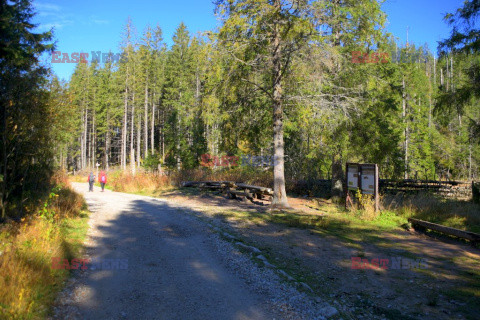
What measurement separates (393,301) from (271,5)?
11.3 m

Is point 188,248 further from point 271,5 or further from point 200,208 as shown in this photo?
point 271,5

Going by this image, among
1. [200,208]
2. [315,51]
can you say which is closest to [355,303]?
[200,208]

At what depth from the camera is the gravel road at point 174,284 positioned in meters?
4.46

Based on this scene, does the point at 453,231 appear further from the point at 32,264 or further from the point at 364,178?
the point at 32,264

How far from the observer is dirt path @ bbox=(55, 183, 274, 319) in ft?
14.6

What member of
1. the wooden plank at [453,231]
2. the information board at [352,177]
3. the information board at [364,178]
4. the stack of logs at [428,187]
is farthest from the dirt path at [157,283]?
the stack of logs at [428,187]

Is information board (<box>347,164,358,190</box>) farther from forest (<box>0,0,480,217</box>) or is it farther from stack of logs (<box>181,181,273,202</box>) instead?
stack of logs (<box>181,181,273,202</box>)

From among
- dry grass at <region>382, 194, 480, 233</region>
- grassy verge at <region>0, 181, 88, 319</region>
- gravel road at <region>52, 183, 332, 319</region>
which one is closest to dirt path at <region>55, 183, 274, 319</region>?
gravel road at <region>52, 183, 332, 319</region>

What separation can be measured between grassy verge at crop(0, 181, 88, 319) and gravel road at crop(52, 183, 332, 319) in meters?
0.23

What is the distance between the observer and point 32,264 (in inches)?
203

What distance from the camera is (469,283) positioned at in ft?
19.2

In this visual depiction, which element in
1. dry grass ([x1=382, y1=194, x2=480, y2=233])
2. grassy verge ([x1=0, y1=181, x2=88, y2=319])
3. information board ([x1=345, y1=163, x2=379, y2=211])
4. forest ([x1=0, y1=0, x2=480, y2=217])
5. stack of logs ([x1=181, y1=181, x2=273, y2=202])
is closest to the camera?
grassy verge ([x1=0, y1=181, x2=88, y2=319])

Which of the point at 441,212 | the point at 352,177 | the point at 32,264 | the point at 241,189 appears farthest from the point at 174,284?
the point at 241,189

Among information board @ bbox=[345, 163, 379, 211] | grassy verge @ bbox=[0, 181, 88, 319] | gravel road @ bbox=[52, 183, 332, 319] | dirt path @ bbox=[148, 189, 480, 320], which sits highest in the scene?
information board @ bbox=[345, 163, 379, 211]
